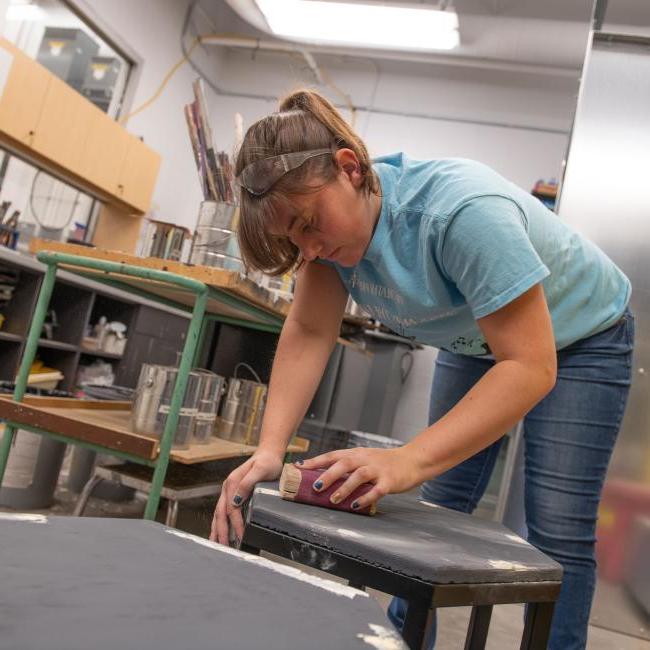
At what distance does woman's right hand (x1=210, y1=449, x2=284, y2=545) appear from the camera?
875 millimetres

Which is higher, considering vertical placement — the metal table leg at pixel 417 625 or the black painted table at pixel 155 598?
the black painted table at pixel 155 598

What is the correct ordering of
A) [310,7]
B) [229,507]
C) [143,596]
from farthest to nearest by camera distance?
[310,7] → [229,507] → [143,596]

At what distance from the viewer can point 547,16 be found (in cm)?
454

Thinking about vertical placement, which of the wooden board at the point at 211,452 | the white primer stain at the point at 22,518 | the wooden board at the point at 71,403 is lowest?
the wooden board at the point at 211,452

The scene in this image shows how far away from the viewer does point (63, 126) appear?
3898 mm

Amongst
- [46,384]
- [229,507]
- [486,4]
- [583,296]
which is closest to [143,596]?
[229,507]

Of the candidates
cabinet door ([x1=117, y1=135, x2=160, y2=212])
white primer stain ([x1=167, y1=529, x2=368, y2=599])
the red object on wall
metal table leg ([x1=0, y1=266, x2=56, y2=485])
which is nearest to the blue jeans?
white primer stain ([x1=167, y1=529, x2=368, y2=599])

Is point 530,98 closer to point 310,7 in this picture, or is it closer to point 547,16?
point 547,16

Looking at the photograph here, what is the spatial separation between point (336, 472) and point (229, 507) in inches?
8.6

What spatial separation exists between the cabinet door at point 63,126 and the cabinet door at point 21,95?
0.16ft

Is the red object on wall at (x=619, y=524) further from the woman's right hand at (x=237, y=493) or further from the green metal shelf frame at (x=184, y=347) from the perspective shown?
the woman's right hand at (x=237, y=493)

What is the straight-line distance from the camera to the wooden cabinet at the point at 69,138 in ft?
11.5

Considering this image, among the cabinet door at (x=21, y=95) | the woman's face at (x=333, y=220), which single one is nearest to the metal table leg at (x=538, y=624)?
the woman's face at (x=333, y=220)

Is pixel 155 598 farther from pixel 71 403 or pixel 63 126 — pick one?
pixel 63 126
